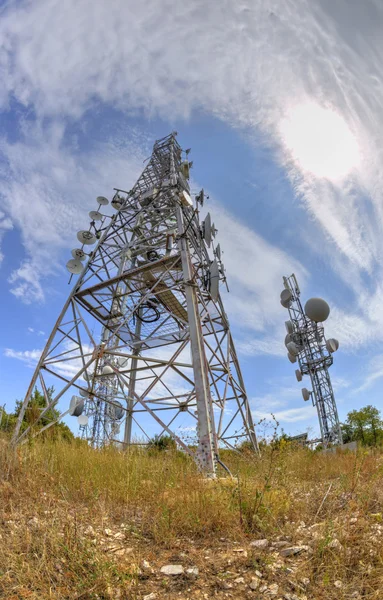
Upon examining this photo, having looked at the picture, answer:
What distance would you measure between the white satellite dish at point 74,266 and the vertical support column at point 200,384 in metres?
4.04

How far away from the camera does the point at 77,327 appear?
9.09 meters

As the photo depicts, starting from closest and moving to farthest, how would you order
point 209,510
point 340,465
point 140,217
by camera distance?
point 209,510
point 340,465
point 140,217

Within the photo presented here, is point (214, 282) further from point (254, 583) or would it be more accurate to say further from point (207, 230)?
point (254, 583)

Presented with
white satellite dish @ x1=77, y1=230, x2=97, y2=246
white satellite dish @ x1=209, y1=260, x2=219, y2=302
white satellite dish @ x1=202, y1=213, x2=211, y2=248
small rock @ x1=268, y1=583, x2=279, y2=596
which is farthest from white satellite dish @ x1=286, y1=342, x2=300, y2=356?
small rock @ x1=268, y1=583, x2=279, y2=596

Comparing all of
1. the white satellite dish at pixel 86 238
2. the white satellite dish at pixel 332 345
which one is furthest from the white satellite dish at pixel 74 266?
the white satellite dish at pixel 332 345

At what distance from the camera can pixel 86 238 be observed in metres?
10.9

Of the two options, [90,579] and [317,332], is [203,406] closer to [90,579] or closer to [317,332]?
[90,579]

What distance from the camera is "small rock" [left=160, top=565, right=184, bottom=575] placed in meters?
2.44

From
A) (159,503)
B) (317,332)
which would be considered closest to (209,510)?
(159,503)

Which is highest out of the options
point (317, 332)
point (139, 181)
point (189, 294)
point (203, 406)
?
point (139, 181)

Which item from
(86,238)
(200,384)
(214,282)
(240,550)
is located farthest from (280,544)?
(86,238)

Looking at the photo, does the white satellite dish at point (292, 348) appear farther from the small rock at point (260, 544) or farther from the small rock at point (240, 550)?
the small rock at point (240, 550)

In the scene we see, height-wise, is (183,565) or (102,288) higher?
(102,288)

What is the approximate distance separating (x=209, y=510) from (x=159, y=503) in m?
0.54
